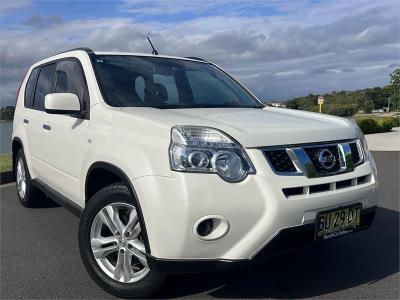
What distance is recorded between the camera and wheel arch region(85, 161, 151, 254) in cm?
294

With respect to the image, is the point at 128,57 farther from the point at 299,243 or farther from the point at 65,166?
the point at 299,243

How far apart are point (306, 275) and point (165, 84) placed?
2054 mm

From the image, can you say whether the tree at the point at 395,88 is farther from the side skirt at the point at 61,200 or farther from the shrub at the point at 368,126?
the side skirt at the point at 61,200

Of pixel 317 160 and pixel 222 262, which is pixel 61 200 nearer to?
pixel 222 262

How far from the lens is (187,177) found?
2.77 metres

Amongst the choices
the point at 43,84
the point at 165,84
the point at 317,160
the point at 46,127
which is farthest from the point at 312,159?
the point at 43,84

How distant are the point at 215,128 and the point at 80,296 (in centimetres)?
156

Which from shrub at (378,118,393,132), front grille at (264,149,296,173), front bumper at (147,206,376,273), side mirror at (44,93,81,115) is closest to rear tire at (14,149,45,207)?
side mirror at (44,93,81,115)

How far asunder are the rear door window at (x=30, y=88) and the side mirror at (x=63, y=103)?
196 cm

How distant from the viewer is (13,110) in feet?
20.8

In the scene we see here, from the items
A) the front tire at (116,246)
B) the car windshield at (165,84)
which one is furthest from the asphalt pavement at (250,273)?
the car windshield at (165,84)

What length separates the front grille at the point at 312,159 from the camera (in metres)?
2.95

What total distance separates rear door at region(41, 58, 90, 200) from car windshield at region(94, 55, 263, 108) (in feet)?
0.86

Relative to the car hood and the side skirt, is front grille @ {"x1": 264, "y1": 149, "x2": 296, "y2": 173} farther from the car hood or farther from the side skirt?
the side skirt
